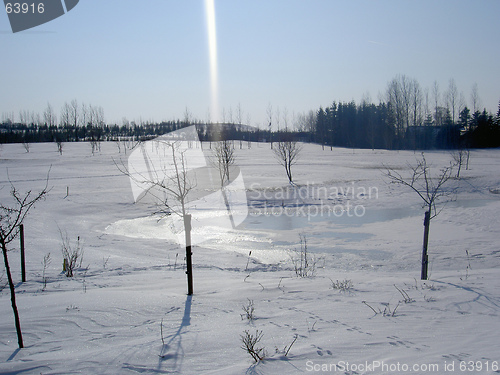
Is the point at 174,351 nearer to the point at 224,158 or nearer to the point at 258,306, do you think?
the point at 258,306

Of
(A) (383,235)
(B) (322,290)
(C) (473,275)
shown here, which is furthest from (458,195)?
(B) (322,290)

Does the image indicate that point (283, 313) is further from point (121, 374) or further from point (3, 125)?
point (3, 125)

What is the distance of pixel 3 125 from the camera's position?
101m

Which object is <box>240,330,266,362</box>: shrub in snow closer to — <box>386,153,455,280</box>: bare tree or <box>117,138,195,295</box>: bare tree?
<box>117,138,195,295</box>: bare tree

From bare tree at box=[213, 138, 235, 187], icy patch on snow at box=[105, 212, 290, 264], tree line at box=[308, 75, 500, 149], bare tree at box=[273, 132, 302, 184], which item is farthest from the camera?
tree line at box=[308, 75, 500, 149]

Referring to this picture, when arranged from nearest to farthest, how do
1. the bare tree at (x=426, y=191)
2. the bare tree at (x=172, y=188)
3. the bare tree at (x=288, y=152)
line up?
the bare tree at (x=172, y=188), the bare tree at (x=426, y=191), the bare tree at (x=288, y=152)

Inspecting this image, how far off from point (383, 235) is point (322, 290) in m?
9.06

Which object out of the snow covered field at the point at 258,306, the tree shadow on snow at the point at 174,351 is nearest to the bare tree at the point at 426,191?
the snow covered field at the point at 258,306

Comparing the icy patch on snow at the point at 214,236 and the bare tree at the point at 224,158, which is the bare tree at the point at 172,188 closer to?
the icy patch on snow at the point at 214,236

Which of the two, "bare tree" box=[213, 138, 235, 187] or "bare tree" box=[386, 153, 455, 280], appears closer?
"bare tree" box=[386, 153, 455, 280]

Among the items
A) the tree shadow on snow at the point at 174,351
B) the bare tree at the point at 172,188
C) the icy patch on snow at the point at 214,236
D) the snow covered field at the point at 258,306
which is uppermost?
the bare tree at the point at 172,188

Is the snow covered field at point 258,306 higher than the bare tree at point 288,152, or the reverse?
the bare tree at point 288,152

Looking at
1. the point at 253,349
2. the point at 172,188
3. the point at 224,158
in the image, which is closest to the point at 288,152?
the point at 224,158

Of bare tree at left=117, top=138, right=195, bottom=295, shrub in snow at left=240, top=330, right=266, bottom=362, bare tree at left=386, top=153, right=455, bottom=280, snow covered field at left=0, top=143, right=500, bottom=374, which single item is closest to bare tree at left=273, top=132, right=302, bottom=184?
bare tree at left=117, top=138, right=195, bottom=295
